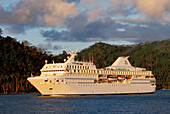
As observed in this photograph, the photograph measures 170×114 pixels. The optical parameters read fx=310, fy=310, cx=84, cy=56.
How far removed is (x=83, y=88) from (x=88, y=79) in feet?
9.17

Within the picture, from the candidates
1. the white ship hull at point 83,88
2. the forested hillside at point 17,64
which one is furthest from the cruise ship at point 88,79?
the forested hillside at point 17,64

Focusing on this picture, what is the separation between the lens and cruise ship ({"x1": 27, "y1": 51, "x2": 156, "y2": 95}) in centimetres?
6800

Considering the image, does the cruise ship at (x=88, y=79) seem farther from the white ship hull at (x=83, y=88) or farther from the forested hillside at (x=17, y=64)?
the forested hillside at (x=17, y=64)

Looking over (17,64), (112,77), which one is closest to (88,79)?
(112,77)

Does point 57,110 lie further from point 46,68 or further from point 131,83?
A: point 131,83

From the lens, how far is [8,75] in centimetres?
9394

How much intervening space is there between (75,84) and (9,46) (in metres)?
44.3

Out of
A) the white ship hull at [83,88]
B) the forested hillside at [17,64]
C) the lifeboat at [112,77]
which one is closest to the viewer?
the white ship hull at [83,88]

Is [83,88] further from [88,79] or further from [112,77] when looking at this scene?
[112,77]

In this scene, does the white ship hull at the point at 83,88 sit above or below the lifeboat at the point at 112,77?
below

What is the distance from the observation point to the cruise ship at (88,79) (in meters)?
68.0

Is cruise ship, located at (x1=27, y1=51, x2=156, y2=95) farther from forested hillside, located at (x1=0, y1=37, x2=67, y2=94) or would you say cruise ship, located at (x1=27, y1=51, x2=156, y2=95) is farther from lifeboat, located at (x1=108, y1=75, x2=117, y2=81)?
forested hillside, located at (x1=0, y1=37, x2=67, y2=94)

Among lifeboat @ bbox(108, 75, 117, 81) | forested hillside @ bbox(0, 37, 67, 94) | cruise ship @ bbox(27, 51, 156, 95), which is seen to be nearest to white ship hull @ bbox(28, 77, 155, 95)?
cruise ship @ bbox(27, 51, 156, 95)

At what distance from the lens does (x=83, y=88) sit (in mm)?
71250
